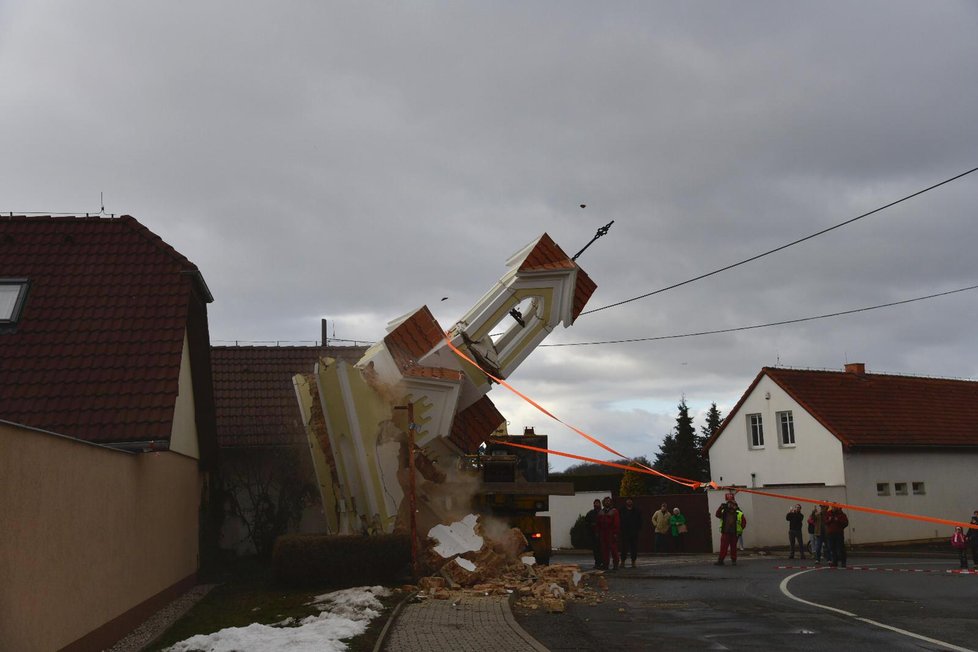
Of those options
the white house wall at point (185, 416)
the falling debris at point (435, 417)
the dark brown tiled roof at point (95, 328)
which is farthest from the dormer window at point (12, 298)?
the falling debris at point (435, 417)

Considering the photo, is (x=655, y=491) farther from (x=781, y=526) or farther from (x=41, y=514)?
(x=41, y=514)

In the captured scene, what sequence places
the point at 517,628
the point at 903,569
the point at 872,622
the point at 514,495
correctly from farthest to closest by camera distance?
the point at 903,569 → the point at 514,495 → the point at 872,622 → the point at 517,628

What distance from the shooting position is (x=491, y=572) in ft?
48.6

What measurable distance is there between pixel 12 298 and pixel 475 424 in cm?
762

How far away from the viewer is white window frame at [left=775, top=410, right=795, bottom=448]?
32000mm

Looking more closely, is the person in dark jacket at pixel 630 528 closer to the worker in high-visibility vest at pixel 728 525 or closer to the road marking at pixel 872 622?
the worker in high-visibility vest at pixel 728 525

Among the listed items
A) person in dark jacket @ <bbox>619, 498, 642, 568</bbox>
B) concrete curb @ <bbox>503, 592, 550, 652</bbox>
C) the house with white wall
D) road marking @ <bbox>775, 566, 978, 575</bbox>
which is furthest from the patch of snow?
the house with white wall

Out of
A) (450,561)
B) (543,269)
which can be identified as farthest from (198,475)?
(543,269)

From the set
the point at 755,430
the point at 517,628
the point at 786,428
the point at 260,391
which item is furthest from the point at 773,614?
the point at 755,430

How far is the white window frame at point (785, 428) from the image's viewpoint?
32000 millimetres

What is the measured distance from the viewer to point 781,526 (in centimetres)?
2794

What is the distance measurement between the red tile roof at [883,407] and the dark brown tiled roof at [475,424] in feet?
55.7

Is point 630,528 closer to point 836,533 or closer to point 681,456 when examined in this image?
point 836,533

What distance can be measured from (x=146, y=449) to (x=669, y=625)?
21.8 ft
